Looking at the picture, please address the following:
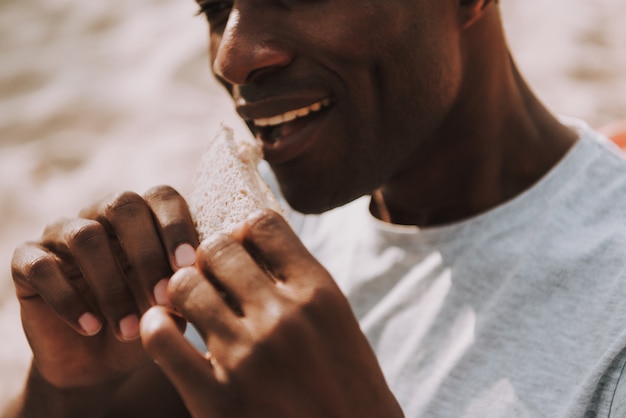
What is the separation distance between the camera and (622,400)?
4.78 feet

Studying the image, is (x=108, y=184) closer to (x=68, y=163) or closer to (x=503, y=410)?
(x=68, y=163)

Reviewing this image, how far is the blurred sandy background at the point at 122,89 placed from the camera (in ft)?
13.3

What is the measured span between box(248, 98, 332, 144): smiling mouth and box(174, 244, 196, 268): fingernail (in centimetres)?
41

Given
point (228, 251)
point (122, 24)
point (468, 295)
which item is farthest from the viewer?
point (122, 24)

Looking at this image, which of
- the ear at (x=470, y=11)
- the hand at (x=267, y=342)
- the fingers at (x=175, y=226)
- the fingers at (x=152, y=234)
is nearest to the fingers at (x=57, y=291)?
the fingers at (x=152, y=234)

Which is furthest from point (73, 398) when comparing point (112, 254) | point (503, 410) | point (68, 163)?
point (68, 163)

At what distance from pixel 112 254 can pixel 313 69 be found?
0.56 metres

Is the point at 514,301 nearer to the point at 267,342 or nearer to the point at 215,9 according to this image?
the point at 267,342

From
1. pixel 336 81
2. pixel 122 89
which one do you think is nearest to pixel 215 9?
pixel 336 81

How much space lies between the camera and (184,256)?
1.48 meters

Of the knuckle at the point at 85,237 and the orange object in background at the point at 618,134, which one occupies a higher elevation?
the knuckle at the point at 85,237

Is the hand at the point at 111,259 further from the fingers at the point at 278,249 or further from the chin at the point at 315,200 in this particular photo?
the chin at the point at 315,200

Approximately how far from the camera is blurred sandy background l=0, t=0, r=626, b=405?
4.06 m

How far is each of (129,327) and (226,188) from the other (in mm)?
338
